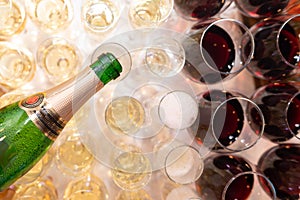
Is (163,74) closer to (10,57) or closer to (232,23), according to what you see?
(232,23)

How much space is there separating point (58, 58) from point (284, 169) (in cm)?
65

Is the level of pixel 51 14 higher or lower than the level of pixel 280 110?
higher

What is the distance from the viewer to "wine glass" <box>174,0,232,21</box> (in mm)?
1110

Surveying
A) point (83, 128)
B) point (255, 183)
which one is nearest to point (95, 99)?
point (83, 128)

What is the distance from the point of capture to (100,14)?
1.16 m

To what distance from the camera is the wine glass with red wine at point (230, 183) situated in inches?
43.1

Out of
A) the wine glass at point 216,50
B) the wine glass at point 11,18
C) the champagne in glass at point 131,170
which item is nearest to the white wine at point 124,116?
the champagne in glass at point 131,170

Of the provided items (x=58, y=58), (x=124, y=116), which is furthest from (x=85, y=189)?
(x=58, y=58)

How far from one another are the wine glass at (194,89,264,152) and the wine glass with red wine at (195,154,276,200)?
0.05 m

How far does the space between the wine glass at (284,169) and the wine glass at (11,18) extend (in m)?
0.73

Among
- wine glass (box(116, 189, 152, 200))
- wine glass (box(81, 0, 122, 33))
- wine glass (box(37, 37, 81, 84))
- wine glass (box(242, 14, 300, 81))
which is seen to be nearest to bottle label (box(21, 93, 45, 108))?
wine glass (box(37, 37, 81, 84))

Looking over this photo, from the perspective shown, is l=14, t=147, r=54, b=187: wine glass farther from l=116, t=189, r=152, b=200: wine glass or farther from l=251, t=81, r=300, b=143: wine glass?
l=251, t=81, r=300, b=143: wine glass

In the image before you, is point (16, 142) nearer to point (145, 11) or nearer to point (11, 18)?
point (11, 18)

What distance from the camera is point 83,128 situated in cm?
110
